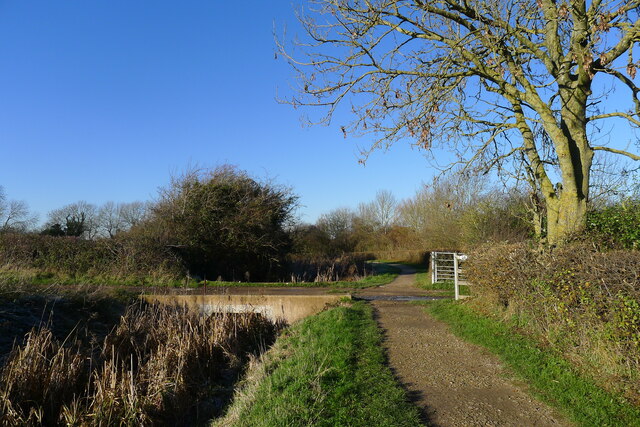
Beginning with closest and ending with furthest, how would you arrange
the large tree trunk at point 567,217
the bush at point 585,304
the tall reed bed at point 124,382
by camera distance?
the bush at point 585,304
the tall reed bed at point 124,382
the large tree trunk at point 567,217

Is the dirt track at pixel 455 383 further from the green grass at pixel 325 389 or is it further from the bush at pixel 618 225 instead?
the bush at pixel 618 225

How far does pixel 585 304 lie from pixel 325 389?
3458 millimetres

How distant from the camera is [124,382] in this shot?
251 inches

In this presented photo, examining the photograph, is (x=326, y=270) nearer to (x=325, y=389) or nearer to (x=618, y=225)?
(x=618, y=225)

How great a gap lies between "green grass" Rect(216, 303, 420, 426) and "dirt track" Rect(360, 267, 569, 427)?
0.93 feet

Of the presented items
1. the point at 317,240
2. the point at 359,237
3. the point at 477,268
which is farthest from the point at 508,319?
the point at 359,237

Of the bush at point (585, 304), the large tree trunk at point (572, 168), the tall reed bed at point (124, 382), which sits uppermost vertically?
the large tree trunk at point (572, 168)

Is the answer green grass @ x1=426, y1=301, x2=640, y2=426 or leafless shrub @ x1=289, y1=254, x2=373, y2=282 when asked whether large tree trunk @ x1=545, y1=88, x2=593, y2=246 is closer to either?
green grass @ x1=426, y1=301, x2=640, y2=426

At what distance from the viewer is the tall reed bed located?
5.89 meters

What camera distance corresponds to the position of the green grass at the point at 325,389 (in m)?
4.82

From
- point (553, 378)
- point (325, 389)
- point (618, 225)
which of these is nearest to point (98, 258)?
point (325, 389)

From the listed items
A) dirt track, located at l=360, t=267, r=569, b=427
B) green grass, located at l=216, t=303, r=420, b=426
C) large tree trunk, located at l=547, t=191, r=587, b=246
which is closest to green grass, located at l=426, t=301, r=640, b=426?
dirt track, located at l=360, t=267, r=569, b=427

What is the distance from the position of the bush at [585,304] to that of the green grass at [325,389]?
2.45 meters

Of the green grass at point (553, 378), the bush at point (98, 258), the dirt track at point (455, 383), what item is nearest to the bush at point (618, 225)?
the green grass at point (553, 378)
